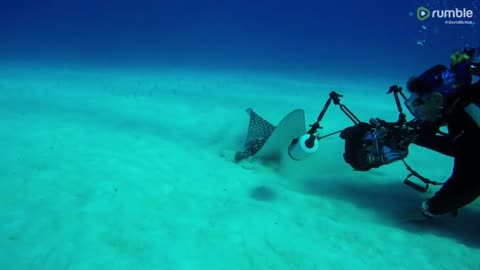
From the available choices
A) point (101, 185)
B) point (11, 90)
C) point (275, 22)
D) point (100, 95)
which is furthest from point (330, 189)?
point (275, 22)

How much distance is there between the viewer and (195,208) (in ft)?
13.5

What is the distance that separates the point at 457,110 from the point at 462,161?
0.62 meters

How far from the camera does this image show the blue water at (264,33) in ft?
145

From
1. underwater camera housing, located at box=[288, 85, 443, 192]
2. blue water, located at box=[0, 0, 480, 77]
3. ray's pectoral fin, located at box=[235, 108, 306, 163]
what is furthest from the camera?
blue water, located at box=[0, 0, 480, 77]

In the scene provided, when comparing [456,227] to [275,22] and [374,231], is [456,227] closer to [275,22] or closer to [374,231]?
[374,231]

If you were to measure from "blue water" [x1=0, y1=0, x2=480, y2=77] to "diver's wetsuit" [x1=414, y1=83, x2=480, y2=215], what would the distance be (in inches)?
1395

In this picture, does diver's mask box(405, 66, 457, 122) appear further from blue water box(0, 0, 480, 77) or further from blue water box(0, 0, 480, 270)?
blue water box(0, 0, 480, 77)

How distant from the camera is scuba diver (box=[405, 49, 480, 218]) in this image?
136 inches

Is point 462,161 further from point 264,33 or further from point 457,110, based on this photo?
point 264,33

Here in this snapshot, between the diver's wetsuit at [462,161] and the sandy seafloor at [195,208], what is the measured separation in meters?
0.50

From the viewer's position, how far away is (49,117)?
8.09 meters

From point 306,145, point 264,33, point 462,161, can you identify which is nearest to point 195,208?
point 306,145

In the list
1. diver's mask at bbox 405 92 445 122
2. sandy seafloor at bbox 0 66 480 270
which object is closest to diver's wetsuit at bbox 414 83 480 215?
diver's mask at bbox 405 92 445 122

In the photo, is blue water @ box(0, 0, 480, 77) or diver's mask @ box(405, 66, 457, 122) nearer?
diver's mask @ box(405, 66, 457, 122)
